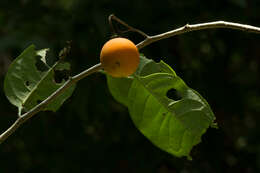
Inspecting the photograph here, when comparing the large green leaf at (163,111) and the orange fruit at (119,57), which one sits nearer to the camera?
the orange fruit at (119,57)

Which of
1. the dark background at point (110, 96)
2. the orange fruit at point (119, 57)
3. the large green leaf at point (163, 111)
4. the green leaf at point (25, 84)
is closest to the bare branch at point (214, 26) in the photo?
the orange fruit at point (119, 57)

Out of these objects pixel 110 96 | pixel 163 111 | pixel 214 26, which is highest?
pixel 214 26

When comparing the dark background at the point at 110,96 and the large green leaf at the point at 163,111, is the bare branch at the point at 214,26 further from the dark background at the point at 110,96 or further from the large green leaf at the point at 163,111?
the dark background at the point at 110,96

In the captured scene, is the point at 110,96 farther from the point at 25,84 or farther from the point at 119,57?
the point at 119,57

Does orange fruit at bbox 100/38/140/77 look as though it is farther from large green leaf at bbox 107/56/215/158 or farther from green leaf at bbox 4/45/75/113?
green leaf at bbox 4/45/75/113

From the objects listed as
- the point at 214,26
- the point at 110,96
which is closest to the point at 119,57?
the point at 214,26

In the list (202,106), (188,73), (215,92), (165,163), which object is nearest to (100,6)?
(188,73)

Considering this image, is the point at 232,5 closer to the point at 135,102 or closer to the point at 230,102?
the point at 230,102
